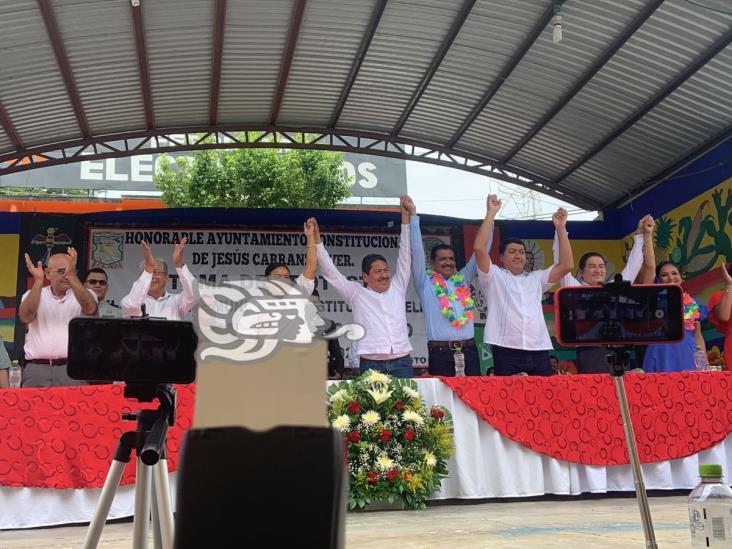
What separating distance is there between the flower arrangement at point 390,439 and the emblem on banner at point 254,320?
8.99 feet

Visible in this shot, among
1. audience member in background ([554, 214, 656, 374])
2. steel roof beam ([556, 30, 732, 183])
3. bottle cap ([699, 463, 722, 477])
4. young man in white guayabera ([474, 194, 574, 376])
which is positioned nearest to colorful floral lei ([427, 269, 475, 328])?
young man in white guayabera ([474, 194, 574, 376])

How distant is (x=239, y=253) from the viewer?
7.36m

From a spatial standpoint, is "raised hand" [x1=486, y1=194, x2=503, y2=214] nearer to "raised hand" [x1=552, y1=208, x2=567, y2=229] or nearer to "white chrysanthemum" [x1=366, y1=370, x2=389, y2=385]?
"raised hand" [x1=552, y1=208, x2=567, y2=229]

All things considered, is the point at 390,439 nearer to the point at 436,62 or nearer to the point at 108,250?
the point at 436,62

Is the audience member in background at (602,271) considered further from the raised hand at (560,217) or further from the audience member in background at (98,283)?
the audience member in background at (98,283)

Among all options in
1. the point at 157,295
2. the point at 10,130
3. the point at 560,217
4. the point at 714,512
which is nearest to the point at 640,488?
the point at 714,512

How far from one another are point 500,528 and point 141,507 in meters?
2.03

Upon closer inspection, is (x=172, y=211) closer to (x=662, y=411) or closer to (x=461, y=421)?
(x=461, y=421)

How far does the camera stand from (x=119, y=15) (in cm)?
588

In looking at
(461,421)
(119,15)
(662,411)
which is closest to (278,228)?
(119,15)

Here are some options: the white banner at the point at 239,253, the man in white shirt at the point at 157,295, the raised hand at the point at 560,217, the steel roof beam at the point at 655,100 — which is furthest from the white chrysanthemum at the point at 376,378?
the steel roof beam at the point at 655,100

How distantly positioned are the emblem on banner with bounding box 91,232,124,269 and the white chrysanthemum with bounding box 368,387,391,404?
13.3 feet

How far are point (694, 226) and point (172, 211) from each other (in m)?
5.32

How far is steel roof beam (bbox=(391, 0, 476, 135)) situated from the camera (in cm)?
614
